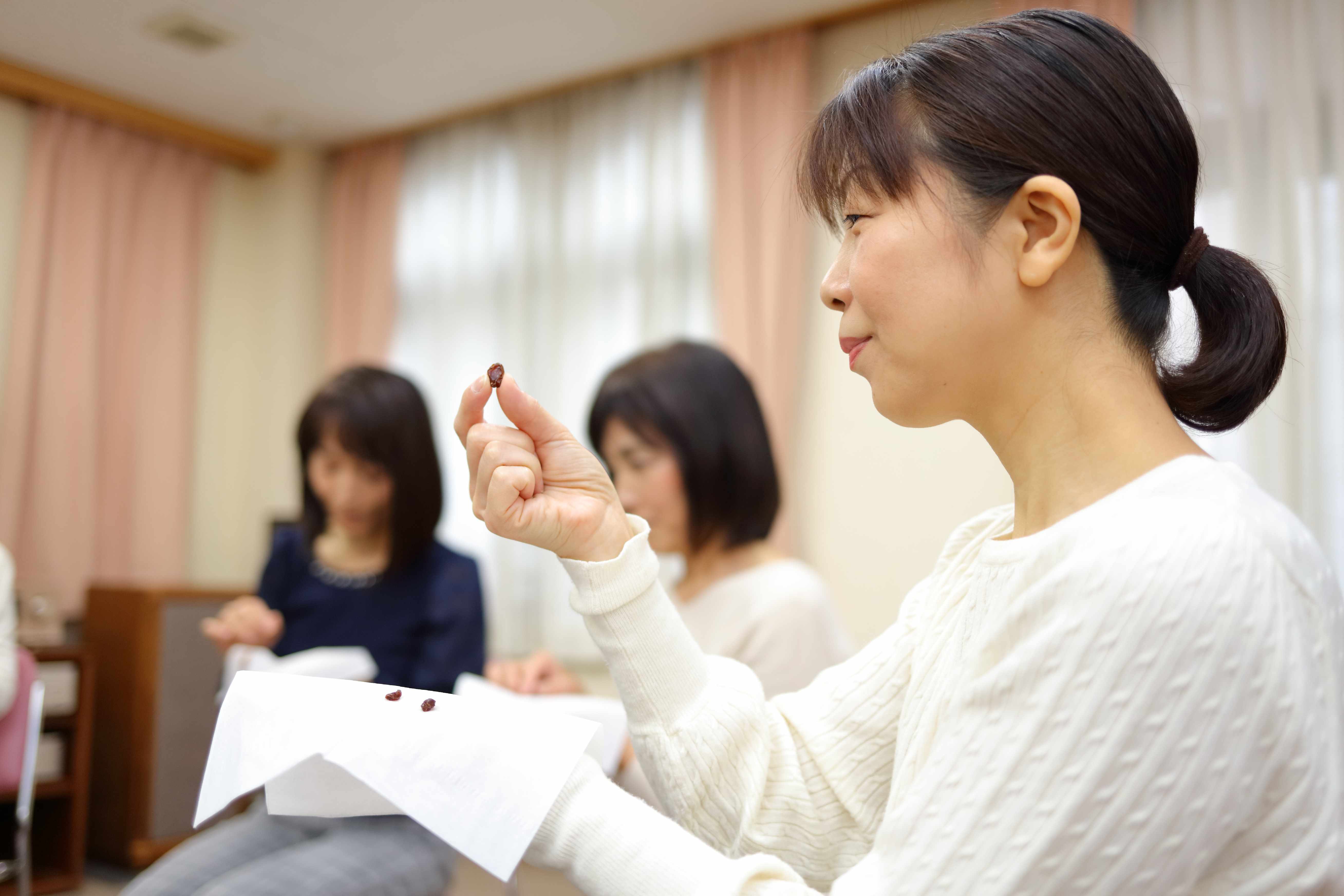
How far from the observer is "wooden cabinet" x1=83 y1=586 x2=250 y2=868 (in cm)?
328

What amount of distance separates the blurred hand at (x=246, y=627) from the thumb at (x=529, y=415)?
3.96ft

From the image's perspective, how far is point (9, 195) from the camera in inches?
150

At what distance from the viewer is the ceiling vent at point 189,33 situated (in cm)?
347

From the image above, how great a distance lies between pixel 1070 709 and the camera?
1.98ft

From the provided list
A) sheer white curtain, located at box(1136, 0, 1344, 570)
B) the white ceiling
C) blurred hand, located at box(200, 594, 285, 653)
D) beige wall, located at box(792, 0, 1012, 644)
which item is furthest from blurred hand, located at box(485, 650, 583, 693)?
the white ceiling

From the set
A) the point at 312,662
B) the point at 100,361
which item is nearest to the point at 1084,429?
the point at 312,662

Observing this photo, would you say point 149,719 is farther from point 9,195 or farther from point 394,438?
point 9,195

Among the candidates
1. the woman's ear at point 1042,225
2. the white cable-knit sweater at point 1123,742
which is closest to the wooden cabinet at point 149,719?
the white cable-knit sweater at point 1123,742

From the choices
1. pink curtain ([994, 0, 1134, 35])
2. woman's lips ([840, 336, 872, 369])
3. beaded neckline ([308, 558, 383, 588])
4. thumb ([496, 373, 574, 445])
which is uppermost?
pink curtain ([994, 0, 1134, 35])

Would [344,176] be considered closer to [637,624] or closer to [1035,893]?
[637,624]

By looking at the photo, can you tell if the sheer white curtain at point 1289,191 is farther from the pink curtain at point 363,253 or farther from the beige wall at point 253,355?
the beige wall at point 253,355

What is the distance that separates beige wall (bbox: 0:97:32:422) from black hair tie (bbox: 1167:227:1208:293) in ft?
13.6

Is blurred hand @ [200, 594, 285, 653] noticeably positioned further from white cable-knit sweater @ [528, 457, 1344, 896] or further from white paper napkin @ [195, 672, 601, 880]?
white cable-knit sweater @ [528, 457, 1344, 896]

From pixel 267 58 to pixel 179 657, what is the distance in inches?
86.4
